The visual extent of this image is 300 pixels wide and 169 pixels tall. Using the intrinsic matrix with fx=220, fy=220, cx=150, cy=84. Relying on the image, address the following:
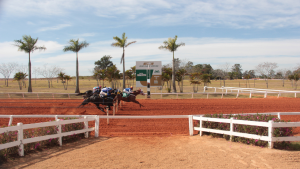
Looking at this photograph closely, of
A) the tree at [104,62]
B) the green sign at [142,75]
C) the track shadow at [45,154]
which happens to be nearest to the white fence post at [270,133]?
the track shadow at [45,154]

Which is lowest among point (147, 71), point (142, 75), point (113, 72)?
point (142, 75)

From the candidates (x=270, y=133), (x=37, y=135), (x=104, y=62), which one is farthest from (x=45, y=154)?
(x=104, y=62)

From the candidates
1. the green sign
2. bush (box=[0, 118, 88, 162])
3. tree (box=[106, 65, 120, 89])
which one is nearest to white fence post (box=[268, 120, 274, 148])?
bush (box=[0, 118, 88, 162])

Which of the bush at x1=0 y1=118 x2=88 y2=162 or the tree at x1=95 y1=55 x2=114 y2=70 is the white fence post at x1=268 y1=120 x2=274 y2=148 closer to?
the bush at x1=0 y1=118 x2=88 y2=162

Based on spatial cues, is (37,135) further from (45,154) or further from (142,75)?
(142,75)

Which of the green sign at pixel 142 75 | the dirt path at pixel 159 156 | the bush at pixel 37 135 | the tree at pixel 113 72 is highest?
the tree at pixel 113 72

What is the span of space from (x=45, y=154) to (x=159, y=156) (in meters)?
3.00

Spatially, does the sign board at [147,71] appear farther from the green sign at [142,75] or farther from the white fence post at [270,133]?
the white fence post at [270,133]

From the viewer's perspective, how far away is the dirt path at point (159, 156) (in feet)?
16.6

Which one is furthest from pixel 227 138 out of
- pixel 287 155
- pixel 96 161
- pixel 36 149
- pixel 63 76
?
pixel 63 76

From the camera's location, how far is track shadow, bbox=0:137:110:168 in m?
5.07

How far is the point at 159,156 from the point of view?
5691 millimetres

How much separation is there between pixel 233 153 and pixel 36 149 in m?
5.37

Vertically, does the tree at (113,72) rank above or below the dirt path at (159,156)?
above
